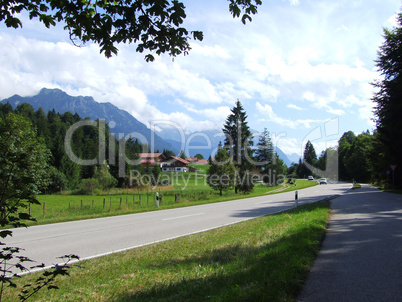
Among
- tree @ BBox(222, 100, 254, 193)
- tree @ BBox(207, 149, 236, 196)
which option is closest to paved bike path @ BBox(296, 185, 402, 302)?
tree @ BBox(207, 149, 236, 196)

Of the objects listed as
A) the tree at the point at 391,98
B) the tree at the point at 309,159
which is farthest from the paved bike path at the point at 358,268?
the tree at the point at 309,159

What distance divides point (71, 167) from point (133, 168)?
581 inches

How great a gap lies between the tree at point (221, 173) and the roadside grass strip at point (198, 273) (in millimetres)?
28543

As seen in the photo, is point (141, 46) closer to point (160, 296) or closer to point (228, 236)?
point (160, 296)

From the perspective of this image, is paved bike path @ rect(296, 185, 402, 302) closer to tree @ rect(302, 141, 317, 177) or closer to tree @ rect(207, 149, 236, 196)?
tree @ rect(207, 149, 236, 196)

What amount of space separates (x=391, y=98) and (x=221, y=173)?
62.9ft

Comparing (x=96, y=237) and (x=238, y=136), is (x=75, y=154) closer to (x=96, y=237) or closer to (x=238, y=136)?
(x=238, y=136)

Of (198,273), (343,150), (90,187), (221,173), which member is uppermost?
(343,150)

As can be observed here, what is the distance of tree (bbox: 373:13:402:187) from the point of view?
26938 millimetres

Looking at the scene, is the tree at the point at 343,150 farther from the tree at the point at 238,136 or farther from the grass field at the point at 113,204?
the grass field at the point at 113,204

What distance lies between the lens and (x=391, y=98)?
27391 millimetres

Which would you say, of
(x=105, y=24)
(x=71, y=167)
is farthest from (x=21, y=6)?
(x=71, y=167)

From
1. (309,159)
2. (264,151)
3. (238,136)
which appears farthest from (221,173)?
(309,159)

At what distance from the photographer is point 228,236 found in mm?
9453
